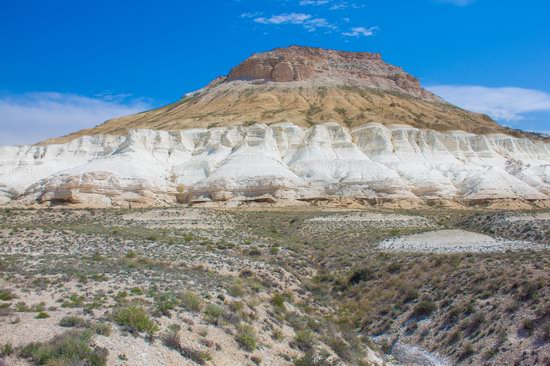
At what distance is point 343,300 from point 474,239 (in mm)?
11652

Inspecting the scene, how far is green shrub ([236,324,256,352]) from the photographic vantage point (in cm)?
1319

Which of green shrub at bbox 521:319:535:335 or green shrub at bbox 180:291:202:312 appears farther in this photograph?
green shrub at bbox 521:319:535:335

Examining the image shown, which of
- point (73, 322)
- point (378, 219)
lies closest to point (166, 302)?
point (73, 322)

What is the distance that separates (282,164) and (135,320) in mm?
60498

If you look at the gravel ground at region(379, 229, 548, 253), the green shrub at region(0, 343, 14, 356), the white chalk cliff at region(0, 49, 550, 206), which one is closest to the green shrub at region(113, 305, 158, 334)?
the green shrub at region(0, 343, 14, 356)

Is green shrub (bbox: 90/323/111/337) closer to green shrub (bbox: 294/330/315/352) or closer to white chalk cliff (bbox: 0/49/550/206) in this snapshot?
green shrub (bbox: 294/330/315/352)

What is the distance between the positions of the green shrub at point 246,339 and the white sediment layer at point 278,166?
47.7 metres

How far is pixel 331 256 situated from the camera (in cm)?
2891

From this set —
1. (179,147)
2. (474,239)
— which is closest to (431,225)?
(474,239)

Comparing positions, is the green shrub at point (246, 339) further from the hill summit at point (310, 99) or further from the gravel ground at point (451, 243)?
the hill summit at point (310, 99)

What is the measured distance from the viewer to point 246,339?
13.3 meters

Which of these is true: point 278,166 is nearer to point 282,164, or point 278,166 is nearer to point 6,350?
point 282,164

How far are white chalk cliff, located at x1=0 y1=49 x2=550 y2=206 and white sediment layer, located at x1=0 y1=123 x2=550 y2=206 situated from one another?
15cm

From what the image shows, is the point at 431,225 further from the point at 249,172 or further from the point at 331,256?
the point at 249,172
